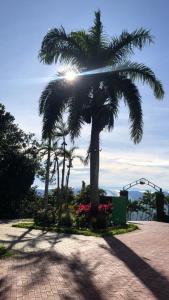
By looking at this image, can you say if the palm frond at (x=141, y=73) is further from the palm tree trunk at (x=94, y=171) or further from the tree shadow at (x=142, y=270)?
the tree shadow at (x=142, y=270)

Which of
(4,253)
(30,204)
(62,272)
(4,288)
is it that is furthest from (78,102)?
(30,204)

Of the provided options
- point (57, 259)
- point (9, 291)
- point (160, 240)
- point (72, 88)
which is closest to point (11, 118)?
point (72, 88)

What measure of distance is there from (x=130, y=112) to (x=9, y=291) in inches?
515

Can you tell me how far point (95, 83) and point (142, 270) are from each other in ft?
38.8

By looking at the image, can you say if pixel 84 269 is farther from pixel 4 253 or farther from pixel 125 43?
pixel 125 43

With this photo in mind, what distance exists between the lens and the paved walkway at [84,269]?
7633 mm

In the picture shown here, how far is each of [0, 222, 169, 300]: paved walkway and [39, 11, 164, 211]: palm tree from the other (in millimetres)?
5981

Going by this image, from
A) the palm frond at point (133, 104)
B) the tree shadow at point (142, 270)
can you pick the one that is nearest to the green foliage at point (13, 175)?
the palm frond at point (133, 104)

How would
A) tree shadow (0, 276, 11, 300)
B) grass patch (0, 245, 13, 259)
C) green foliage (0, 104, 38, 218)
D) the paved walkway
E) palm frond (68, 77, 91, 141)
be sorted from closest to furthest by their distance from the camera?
tree shadow (0, 276, 11, 300) < the paved walkway < grass patch (0, 245, 13, 259) < palm frond (68, 77, 91, 141) < green foliage (0, 104, 38, 218)

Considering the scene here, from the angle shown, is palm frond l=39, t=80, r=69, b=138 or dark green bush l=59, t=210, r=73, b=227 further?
dark green bush l=59, t=210, r=73, b=227

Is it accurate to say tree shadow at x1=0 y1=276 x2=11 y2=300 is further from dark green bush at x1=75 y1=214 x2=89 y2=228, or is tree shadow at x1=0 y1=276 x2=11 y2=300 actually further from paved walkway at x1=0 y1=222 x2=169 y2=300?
dark green bush at x1=75 y1=214 x2=89 y2=228

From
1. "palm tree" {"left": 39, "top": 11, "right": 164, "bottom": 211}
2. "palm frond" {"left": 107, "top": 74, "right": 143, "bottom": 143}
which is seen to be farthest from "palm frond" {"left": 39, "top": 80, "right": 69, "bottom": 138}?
"palm frond" {"left": 107, "top": 74, "right": 143, "bottom": 143}

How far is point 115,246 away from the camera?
1356 cm

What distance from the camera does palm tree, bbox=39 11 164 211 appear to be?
19344mm
